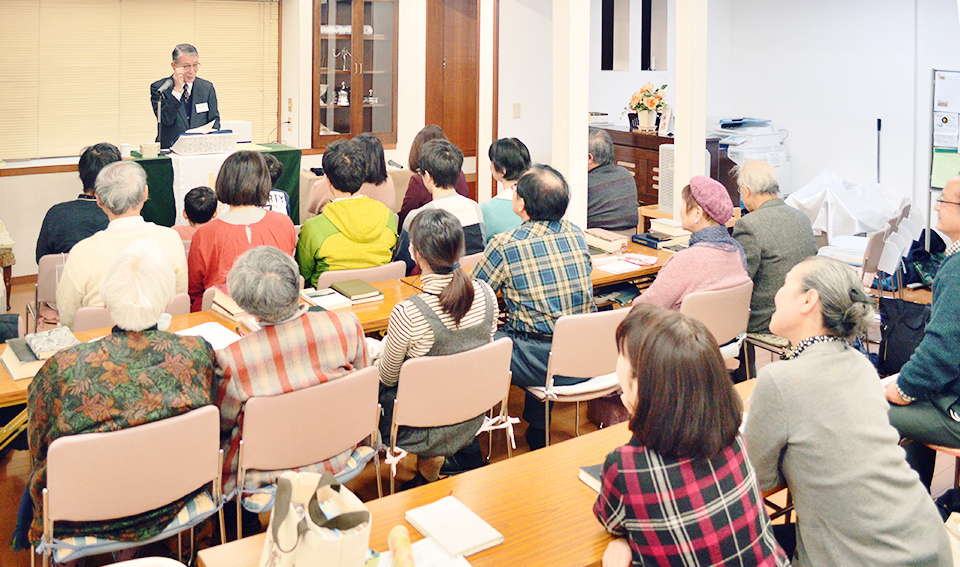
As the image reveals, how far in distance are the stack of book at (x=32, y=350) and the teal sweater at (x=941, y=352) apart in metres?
2.81

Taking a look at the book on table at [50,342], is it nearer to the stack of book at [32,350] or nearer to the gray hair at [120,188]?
the stack of book at [32,350]

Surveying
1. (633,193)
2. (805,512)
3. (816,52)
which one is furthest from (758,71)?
(805,512)

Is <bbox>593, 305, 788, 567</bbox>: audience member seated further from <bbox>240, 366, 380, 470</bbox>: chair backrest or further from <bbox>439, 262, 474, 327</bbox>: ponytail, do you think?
<bbox>439, 262, 474, 327</bbox>: ponytail

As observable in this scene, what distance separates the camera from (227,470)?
9.07 ft

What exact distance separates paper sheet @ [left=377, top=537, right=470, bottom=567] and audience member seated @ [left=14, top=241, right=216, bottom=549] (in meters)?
0.91

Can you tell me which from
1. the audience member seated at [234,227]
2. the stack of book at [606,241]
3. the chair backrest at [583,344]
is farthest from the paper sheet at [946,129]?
the audience member seated at [234,227]

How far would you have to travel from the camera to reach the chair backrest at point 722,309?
12.1ft

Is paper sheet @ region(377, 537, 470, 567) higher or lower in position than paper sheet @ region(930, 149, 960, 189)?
lower

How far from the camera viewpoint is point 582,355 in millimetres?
3484

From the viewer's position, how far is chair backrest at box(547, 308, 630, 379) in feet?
11.2

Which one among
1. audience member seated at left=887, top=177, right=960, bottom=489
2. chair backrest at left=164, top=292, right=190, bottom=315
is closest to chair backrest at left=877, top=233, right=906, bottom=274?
audience member seated at left=887, top=177, right=960, bottom=489

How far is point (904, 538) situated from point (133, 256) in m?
2.14

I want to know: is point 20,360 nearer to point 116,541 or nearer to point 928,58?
point 116,541

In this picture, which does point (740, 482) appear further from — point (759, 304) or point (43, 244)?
point (43, 244)
